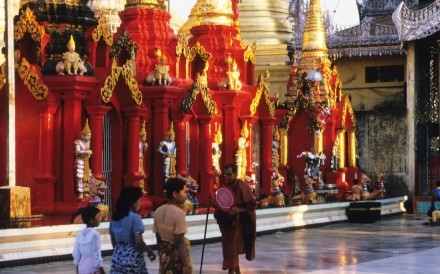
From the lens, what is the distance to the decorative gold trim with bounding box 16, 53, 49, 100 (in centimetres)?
2373

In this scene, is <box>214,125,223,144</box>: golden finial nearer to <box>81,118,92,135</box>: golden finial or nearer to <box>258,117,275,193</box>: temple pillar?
<box>258,117,275,193</box>: temple pillar

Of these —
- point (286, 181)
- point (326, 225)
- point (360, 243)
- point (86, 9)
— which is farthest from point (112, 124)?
point (286, 181)

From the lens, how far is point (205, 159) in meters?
30.2

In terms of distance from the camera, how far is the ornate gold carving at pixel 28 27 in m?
24.4

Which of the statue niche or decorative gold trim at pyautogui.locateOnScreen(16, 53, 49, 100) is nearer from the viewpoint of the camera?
decorative gold trim at pyautogui.locateOnScreen(16, 53, 49, 100)

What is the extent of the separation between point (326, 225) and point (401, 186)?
11771 millimetres

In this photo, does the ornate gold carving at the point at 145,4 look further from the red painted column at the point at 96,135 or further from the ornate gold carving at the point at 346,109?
the ornate gold carving at the point at 346,109

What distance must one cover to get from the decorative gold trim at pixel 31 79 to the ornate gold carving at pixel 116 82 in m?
1.43

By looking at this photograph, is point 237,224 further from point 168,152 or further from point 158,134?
point 158,134

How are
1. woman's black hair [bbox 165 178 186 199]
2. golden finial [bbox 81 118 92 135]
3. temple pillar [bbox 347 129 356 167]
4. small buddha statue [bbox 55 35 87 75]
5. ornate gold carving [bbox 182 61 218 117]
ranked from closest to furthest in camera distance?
woman's black hair [bbox 165 178 186 199]
small buddha statue [bbox 55 35 87 75]
golden finial [bbox 81 118 92 135]
ornate gold carving [bbox 182 61 218 117]
temple pillar [bbox 347 129 356 167]

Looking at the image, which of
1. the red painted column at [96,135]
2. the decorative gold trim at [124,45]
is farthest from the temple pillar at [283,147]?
the red painted column at [96,135]

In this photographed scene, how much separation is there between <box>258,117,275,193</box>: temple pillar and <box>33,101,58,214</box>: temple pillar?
11698 mm

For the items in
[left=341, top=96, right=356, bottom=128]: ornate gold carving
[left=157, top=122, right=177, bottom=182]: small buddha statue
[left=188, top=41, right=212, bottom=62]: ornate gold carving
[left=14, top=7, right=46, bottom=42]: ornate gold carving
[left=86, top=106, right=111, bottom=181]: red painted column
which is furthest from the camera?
[left=341, top=96, right=356, bottom=128]: ornate gold carving

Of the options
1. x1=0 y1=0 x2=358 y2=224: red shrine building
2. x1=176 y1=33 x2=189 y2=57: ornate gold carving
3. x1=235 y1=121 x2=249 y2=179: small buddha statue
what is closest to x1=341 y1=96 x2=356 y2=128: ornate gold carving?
x1=0 y1=0 x2=358 y2=224: red shrine building
